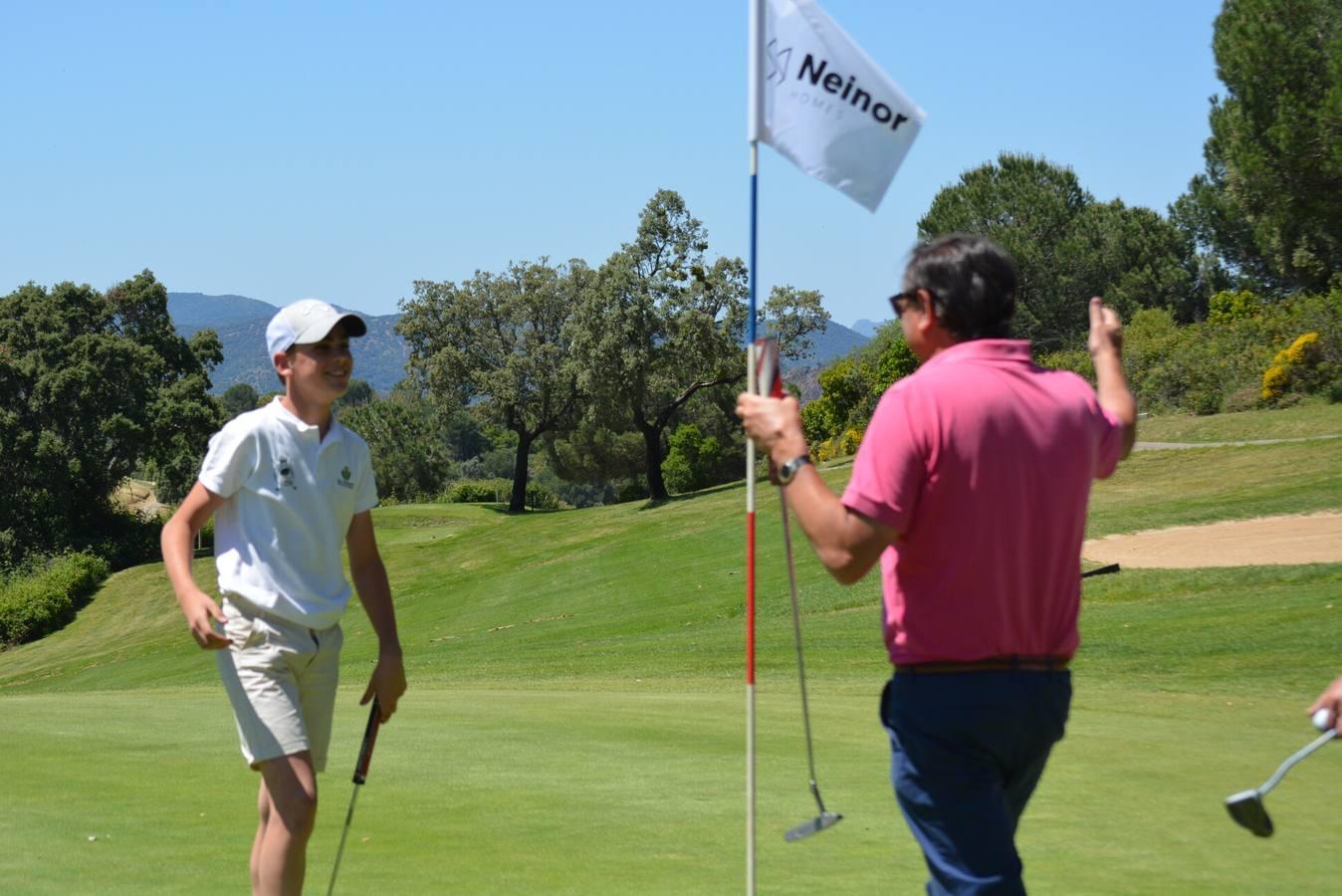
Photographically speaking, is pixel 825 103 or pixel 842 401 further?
pixel 842 401

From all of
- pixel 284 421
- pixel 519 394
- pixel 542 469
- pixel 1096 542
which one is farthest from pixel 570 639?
pixel 542 469

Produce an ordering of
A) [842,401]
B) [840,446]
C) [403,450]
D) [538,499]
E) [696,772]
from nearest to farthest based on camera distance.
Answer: [696,772] < [840,446] < [842,401] < [538,499] < [403,450]

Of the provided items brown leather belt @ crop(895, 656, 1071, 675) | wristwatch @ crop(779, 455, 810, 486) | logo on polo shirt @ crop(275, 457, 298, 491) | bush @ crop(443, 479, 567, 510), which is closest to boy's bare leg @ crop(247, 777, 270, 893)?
logo on polo shirt @ crop(275, 457, 298, 491)

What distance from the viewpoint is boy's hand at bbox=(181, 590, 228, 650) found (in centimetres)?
446

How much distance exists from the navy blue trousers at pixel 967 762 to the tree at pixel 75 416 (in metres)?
60.2

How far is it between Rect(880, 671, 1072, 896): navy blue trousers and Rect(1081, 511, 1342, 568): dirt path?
1851cm

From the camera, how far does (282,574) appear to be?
15.1 ft

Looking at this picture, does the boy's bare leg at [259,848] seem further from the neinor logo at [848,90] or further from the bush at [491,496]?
the bush at [491,496]

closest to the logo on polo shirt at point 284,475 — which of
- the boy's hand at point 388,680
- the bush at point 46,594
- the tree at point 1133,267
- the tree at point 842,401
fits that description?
the boy's hand at point 388,680

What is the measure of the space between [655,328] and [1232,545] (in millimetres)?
32169

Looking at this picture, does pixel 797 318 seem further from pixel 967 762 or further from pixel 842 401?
pixel 967 762

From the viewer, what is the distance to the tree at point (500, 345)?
63.5 m

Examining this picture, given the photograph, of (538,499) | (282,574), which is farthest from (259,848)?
(538,499)

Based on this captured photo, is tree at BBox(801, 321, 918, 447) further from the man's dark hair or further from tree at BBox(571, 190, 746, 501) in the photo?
the man's dark hair
